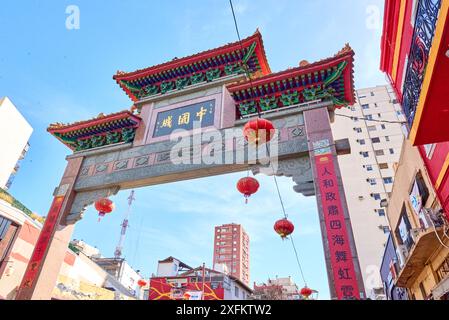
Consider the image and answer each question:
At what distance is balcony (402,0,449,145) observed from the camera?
3.12m

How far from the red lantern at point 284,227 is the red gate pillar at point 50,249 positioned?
570 centimetres

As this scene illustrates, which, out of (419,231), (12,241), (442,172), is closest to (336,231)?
(442,172)

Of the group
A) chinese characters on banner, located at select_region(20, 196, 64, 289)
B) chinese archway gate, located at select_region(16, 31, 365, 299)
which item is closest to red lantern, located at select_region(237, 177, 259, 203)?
chinese archway gate, located at select_region(16, 31, 365, 299)

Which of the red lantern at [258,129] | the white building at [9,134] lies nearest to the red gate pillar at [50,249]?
the red lantern at [258,129]

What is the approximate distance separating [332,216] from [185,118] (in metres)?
4.97

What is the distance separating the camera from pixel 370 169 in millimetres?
29266

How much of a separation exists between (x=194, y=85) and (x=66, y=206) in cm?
511

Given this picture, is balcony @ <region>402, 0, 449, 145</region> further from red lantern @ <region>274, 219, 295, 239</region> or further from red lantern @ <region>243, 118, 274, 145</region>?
red lantern @ <region>274, 219, 295, 239</region>

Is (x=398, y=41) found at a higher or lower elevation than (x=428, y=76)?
higher

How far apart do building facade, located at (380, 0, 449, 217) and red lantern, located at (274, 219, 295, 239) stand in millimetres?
2933

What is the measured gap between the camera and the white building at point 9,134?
2133cm

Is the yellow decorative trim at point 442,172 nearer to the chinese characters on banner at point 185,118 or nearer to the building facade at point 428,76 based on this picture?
the building facade at point 428,76

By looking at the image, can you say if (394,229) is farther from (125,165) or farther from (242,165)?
(125,165)

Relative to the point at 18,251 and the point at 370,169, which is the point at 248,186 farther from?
the point at 370,169
